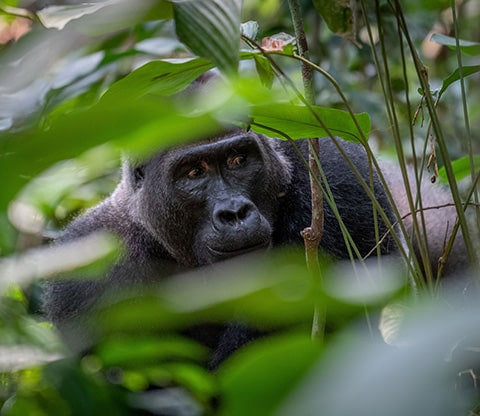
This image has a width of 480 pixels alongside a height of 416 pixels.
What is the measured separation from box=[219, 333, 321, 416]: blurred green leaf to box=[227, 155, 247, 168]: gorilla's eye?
241cm

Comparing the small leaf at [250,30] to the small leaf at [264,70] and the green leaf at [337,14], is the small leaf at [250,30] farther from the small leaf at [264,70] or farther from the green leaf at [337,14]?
the green leaf at [337,14]

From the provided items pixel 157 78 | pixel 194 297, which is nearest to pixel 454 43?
pixel 157 78

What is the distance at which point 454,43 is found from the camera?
2.07m

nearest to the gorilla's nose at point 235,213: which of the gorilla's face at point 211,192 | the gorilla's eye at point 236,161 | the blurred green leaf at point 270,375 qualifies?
the gorilla's face at point 211,192

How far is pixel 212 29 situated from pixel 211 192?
5.71 feet

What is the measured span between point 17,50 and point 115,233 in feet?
8.01

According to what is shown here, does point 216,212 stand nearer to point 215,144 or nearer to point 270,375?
point 215,144

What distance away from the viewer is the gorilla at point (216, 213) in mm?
2854

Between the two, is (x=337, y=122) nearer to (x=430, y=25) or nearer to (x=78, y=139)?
(x=78, y=139)

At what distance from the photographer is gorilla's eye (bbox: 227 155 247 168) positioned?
9.92 feet

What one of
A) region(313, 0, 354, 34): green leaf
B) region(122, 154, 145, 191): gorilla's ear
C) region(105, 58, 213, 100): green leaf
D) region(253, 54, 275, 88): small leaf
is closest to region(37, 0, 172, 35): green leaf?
region(105, 58, 213, 100): green leaf

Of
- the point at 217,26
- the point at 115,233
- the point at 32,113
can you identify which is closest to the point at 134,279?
the point at 115,233

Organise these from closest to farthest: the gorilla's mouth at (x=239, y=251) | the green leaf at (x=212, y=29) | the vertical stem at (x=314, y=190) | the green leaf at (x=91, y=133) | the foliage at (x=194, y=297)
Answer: the foliage at (x=194, y=297) < the green leaf at (x=91, y=133) < the green leaf at (x=212, y=29) < the vertical stem at (x=314, y=190) < the gorilla's mouth at (x=239, y=251)

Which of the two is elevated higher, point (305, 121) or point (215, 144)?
point (305, 121)
